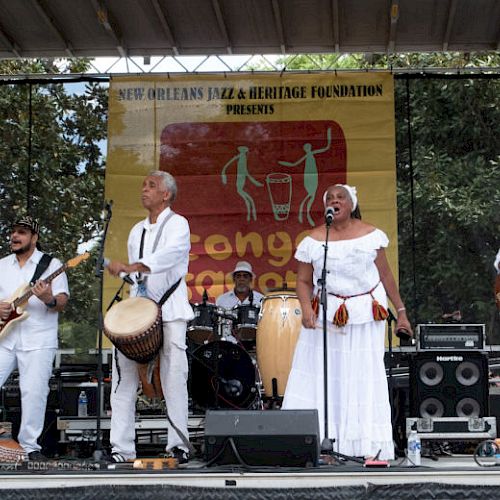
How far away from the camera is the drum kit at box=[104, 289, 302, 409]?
832cm

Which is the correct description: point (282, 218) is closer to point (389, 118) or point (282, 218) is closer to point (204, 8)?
point (389, 118)

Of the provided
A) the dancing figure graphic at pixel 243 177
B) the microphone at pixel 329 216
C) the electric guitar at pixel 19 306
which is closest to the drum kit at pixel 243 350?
the dancing figure graphic at pixel 243 177

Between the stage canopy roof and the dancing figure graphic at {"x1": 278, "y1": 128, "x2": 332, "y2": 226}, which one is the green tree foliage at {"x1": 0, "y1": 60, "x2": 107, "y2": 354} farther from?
the dancing figure graphic at {"x1": 278, "y1": 128, "x2": 332, "y2": 226}

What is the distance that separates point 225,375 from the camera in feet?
28.7

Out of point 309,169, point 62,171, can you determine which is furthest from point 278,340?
point 62,171

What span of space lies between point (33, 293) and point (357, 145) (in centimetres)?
378

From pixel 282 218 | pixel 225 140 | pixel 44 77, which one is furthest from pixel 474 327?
pixel 44 77

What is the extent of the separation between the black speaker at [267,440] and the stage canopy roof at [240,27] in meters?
4.50

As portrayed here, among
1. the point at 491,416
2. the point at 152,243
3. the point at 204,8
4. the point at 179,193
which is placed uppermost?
the point at 204,8

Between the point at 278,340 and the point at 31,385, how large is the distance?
2018mm

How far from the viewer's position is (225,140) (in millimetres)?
10188

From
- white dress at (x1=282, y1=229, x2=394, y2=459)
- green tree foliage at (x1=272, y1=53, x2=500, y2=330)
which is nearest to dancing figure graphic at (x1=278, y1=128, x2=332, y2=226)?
green tree foliage at (x1=272, y1=53, x2=500, y2=330)

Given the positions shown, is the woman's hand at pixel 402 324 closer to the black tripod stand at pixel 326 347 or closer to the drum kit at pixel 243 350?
the black tripod stand at pixel 326 347

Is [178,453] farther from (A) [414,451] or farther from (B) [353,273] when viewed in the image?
(B) [353,273]
